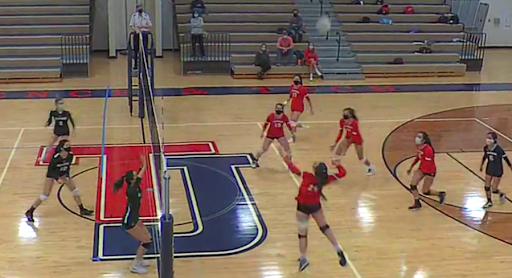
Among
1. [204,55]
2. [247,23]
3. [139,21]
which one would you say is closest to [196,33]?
[204,55]

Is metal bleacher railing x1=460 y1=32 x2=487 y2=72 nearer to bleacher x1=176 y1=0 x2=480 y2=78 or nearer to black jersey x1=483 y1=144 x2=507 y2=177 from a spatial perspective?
bleacher x1=176 y1=0 x2=480 y2=78

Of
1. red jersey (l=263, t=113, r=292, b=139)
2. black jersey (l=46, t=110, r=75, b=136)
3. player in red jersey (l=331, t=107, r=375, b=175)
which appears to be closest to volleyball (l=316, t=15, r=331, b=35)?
player in red jersey (l=331, t=107, r=375, b=175)

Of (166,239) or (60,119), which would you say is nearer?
(166,239)

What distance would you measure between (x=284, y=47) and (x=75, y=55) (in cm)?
707

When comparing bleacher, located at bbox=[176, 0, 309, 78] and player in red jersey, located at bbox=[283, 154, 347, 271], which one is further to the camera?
bleacher, located at bbox=[176, 0, 309, 78]

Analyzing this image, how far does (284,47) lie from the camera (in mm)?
23453

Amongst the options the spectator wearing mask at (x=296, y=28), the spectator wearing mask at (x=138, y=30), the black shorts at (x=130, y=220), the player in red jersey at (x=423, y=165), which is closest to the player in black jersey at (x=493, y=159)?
the player in red jersey at (x=423, y=165)

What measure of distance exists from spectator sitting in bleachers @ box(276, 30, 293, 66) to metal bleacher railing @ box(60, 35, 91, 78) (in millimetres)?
6440

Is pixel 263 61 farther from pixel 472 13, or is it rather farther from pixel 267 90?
pixel 472 13

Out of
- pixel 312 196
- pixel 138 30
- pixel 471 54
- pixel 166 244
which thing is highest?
pixel 138 30

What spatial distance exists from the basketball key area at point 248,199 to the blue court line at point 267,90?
1.33 metres

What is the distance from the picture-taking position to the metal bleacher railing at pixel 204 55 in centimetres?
2323

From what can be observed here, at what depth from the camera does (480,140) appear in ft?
53.5

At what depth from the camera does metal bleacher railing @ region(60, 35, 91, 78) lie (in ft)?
72.9
